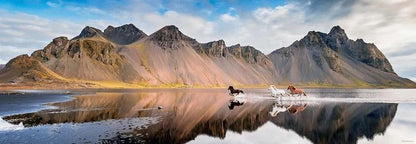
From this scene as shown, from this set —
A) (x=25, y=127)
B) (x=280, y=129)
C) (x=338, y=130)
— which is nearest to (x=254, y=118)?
(x=280, y=129)

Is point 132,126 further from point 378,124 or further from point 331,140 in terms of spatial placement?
point 378,124

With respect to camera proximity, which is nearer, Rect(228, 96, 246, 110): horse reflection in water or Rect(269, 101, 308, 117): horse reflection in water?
Rect(269, 101, 308, 117): horse reflection in water

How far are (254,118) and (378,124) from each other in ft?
51.6

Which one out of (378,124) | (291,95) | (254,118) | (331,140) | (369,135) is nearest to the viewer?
(331,140)

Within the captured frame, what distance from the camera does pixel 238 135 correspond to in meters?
31.8

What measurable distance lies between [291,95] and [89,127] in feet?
218

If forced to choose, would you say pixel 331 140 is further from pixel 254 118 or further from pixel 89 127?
pixel 89 127

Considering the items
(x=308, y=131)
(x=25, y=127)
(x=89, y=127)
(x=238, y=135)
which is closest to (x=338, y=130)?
(x=308, y=131)

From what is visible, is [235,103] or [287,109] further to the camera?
[235,103]

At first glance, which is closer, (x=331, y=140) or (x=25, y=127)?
(x=331, y=140)

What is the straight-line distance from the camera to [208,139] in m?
29.5

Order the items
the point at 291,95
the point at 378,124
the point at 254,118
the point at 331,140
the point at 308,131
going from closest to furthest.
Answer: the point at 331,140 → the point at 308,131 → the point at 378,124 → the point at 254,118 → the point at 291,95

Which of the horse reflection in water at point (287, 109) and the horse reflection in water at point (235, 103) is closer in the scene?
the horse reflection in water at point (287, 109)

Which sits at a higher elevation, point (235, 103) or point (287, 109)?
point (235, 103)
